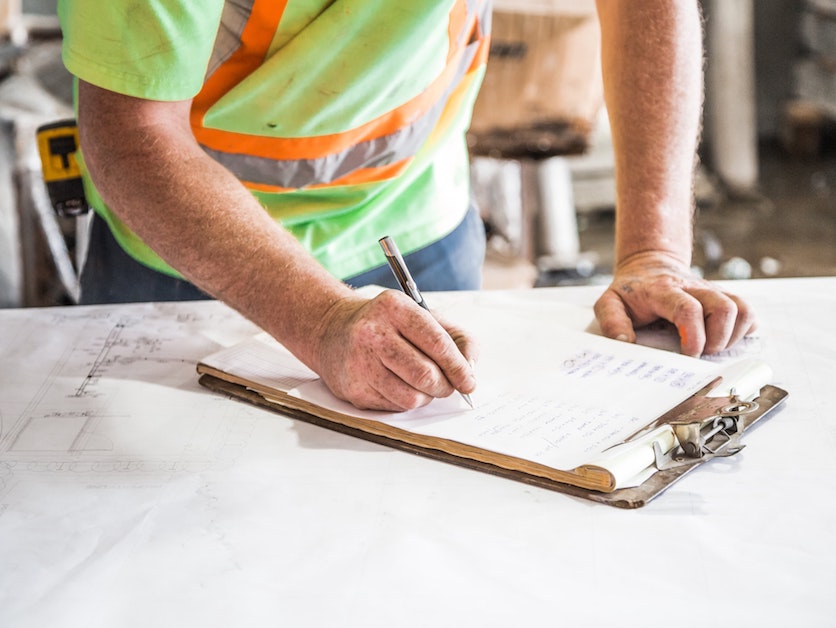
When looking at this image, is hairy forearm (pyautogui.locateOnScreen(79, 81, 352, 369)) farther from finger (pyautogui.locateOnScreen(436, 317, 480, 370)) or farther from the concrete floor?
the concrete floor

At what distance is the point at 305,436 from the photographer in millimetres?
884

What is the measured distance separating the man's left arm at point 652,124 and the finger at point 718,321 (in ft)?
0.34

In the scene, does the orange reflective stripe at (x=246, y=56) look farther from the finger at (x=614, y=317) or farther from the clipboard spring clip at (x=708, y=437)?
the clipboard spring clip at (x=708, y=437)

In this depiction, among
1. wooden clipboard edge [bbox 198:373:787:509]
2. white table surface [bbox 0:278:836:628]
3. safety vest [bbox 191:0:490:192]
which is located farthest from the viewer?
safety vest [bbox 191:0:490:192]

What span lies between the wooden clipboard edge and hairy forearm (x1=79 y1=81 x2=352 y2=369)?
61 millimetres

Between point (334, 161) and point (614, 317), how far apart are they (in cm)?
40

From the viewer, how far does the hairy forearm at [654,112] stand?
3.99ft

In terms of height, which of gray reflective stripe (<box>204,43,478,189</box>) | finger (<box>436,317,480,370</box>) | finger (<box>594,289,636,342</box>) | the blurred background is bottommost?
the blurred background

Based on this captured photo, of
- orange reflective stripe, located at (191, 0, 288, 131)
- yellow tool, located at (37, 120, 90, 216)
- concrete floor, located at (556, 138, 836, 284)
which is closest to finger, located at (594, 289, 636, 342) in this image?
orange reflective stripe, located at (191, 0, 288, 131)

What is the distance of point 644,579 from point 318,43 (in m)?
0.68

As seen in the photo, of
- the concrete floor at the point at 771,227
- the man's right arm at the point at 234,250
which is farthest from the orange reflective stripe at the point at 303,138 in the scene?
the concrete floor at the point at 771,227

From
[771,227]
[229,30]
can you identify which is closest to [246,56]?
[229,30]

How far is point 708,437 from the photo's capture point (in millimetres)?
812

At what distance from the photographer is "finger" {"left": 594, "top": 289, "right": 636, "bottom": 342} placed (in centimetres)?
106
